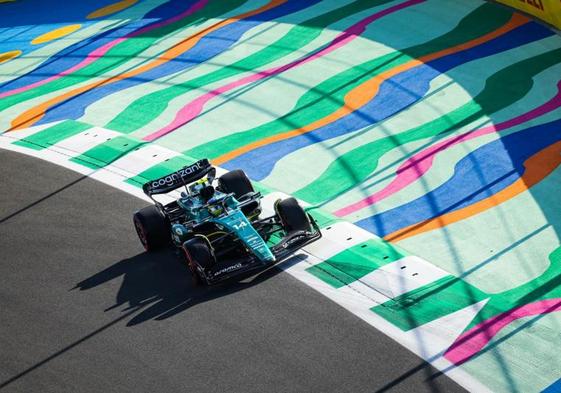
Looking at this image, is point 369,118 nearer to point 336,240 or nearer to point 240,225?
point 336,240

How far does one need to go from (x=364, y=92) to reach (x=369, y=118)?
4.45ft

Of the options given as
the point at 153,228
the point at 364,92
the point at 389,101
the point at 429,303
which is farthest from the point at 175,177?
the point at 364,92

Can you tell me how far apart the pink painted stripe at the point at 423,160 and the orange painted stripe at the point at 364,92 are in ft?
8.63

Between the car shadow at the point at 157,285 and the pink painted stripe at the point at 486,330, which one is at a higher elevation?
the car shadow at the point at 157,285

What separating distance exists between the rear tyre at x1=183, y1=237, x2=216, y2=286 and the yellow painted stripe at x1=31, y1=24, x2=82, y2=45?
584 inches

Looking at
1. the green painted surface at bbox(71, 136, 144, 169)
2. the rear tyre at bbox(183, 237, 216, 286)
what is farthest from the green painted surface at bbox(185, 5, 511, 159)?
the rear tyre at bbox(183, 237, 216, 286)

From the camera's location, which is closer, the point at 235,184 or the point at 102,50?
the point at 235,184

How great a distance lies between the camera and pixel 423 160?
1628cm

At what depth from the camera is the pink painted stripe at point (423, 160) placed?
1514cm

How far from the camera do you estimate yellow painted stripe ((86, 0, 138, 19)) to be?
2759 cm

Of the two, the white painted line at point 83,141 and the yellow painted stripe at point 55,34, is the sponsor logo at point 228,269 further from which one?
the yellow painted stripe at point 55,34

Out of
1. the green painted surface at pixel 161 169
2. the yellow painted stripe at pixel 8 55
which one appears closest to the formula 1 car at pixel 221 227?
the green painted surface at pixel 161 169

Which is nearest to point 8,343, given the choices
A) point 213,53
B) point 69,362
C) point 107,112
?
point 69,362

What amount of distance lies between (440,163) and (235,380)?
21.5ft
